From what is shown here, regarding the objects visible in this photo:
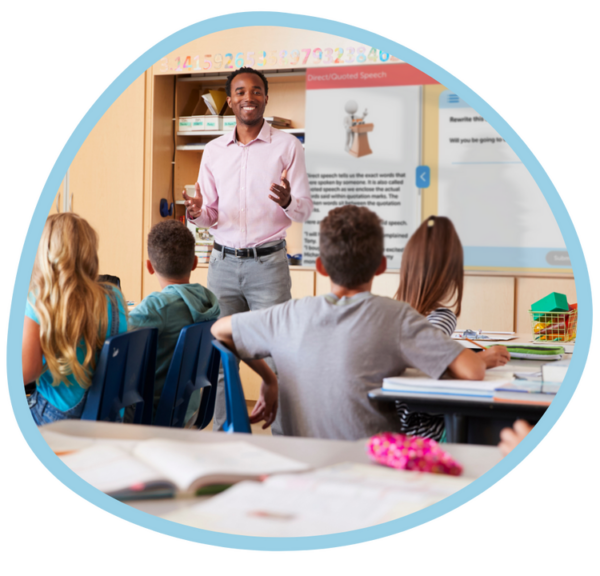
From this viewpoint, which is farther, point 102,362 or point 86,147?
point 86,147

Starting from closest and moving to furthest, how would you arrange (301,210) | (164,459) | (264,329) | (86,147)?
(164,459), (264,329), (301,210), (86,147)

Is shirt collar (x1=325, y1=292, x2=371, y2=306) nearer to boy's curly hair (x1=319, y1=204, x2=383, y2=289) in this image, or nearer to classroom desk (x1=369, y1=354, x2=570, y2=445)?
boy's curly hair (x1=319, y1=204, x2=383, y2=289)

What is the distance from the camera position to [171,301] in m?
1.93

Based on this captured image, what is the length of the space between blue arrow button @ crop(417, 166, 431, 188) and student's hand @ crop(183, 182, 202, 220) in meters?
1.27

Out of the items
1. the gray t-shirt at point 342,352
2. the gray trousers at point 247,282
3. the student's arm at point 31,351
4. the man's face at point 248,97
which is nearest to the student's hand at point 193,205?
the gray trousers at point 247,282

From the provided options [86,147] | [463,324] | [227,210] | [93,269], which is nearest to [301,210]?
[227,210]

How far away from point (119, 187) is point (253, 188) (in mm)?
1584

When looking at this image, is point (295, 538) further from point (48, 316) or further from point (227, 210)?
point (227, 210)

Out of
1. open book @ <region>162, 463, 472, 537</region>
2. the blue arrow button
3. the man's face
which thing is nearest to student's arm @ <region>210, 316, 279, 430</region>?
open book @ <region>162, 463, 472, 537</region>

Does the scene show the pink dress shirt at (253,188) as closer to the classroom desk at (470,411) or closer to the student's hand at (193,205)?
the student's hand at (193,205)

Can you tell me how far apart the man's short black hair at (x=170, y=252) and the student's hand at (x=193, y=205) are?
0.23 m

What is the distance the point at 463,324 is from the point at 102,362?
6.97 ft

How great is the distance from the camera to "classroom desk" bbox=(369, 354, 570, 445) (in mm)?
1289

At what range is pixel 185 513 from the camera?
3.73ft
